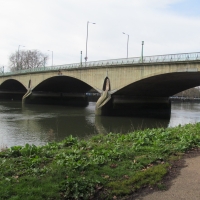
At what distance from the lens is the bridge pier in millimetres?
29461

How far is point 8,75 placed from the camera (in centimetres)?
5625

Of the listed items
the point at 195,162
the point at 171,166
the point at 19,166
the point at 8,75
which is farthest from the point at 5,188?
the point at 8,75

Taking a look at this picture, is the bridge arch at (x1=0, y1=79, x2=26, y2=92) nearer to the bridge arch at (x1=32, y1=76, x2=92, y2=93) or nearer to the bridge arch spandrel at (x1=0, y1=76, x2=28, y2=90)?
the bridge arch spandrel at (x1=0, y1=76, x2=28, y2=90)

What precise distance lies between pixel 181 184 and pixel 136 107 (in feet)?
93.5

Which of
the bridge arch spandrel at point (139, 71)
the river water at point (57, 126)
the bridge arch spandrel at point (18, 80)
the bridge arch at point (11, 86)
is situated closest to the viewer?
the river water at point (57, 126)

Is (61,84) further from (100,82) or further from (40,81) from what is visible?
(100,82)

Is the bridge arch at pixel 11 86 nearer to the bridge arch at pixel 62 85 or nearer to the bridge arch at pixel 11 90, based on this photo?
the bridge arch at pixel 11 90

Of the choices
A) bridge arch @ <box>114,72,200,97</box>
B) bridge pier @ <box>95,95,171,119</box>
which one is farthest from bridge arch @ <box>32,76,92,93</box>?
bridge arch @ <box>114,72,200,97</box>

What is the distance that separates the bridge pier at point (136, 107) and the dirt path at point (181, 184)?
23337 mm

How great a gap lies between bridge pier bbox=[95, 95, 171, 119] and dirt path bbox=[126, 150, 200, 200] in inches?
919

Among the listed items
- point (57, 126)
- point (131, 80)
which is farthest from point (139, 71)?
point (57, 126)

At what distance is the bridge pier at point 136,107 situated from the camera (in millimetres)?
29461

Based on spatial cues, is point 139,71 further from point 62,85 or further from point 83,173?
point 83,173

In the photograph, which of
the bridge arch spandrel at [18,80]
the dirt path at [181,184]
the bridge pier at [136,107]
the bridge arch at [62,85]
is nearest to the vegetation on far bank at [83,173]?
the dirt path at [181,184]
